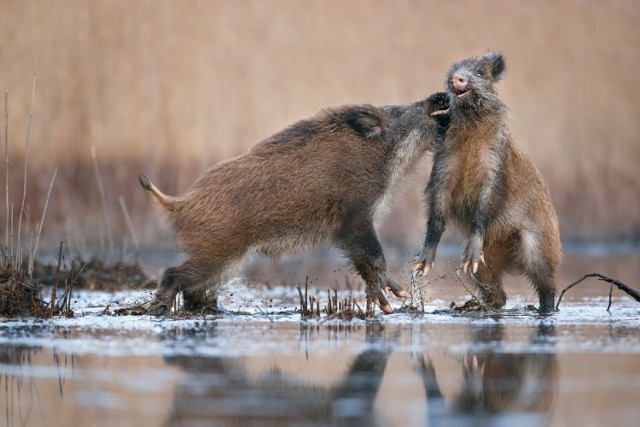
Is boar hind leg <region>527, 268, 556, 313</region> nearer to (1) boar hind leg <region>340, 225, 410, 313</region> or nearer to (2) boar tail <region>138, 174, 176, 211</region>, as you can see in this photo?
(1) boar hind leg <region>340, 225, 410, 313</region>

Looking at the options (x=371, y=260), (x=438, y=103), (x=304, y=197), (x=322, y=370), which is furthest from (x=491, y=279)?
(x=322, y=370)

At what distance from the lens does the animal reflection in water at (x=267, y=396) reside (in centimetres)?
495

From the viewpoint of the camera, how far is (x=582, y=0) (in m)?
23.3

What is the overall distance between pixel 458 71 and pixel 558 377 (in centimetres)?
419

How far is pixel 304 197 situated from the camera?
9219 millimetres

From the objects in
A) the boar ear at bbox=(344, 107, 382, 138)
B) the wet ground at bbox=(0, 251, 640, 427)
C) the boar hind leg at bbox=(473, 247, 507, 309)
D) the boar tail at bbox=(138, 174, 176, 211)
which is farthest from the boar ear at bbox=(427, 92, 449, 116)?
the boar tail at bbox=(138, 174, 176, 211)

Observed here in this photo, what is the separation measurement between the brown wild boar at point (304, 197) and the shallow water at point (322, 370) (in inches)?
19.8

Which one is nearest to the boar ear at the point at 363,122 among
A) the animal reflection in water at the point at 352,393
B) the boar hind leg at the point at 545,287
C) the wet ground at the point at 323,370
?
the wet ground at the point at 323,370

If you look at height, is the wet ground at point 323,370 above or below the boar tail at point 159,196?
below

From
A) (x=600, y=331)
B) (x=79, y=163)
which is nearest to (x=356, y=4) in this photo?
(x=79, y=163)

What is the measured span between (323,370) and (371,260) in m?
3.25

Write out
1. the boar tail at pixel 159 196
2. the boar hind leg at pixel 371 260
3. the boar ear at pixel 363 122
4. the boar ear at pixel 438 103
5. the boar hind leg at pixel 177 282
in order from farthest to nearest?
the boar ear at pixel 438 103 → the boar ear at pixel 363 122 → the boar hind leg at pixel 371 260 → the boar tail at pixel 159 196 → the boar hind leg at pixel 177 282

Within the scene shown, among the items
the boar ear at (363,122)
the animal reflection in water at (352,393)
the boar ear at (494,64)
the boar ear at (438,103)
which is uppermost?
the boar ear at (494,64)

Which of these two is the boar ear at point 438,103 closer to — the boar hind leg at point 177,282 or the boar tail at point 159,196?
the boar tail at point 159,196
